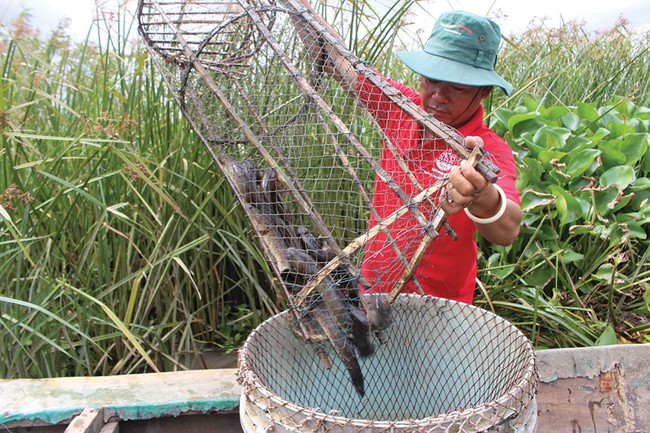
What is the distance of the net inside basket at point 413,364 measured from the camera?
1181mm

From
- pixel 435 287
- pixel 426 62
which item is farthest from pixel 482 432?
pixel 426 62

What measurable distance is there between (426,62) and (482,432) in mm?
837

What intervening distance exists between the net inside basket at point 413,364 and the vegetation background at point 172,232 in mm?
456

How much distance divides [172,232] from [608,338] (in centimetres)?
149

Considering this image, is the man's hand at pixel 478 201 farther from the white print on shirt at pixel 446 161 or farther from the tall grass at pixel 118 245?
the tall grass at pixel 118 245

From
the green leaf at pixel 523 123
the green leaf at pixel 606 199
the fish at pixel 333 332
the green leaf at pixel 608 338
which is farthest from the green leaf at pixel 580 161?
the fish at pixel 333 332

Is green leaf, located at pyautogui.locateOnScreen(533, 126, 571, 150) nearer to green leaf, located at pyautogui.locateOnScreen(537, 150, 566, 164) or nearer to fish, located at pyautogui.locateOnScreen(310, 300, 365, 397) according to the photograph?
green leaf, located at pyautogui.locateOnScreen(537, 150, 566, 164)

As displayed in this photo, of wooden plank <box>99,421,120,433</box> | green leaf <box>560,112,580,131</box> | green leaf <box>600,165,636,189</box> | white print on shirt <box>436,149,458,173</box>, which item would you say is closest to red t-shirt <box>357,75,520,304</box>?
white print on shirt <box>436,149,458,173</box>

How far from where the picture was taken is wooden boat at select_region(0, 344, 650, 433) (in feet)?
4.42

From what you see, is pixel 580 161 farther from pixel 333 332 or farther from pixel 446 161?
pixel 333 332

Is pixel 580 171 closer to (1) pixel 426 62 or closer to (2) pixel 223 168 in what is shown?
(1) pixel 426 62

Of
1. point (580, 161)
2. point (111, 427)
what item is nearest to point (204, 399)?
point (111, 427)

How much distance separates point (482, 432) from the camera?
2.74 ft

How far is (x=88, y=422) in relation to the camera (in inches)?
50.1
